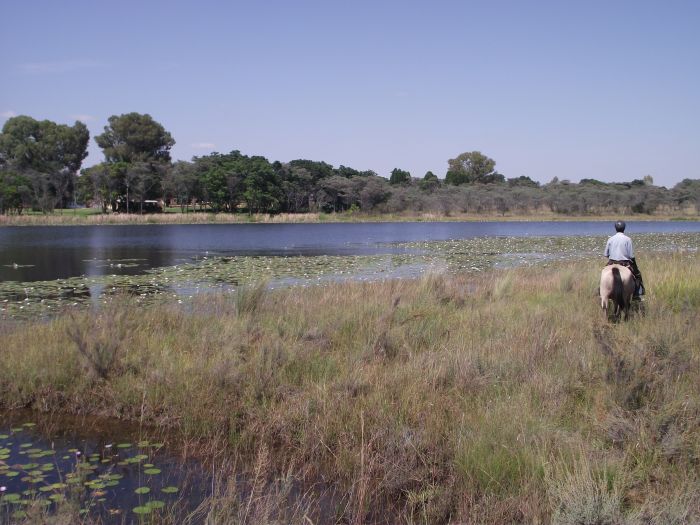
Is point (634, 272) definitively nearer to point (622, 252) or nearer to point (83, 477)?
point (622, 252)

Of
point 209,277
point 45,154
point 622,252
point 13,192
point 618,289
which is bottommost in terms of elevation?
point 209,277

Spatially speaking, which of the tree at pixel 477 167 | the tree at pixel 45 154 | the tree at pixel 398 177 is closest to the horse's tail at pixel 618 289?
the tree at pixel 45 154

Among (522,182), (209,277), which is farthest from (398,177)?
(209,277)

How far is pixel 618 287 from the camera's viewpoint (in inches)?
406

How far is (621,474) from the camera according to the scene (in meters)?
4.64

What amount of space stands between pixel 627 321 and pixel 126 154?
335 ft

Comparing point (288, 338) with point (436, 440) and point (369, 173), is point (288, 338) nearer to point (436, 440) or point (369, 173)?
point (436, 440)

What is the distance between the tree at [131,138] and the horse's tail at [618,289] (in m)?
97.1

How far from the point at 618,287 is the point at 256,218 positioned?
7410 cm

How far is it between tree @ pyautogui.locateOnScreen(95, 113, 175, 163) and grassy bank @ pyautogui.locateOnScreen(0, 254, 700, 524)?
9643 centimetres

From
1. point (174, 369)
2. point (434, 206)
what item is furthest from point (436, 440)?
point (434, 206)

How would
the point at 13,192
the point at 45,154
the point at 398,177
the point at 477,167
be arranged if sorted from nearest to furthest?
the point at 13,192
the point at 45,154
the point at 398,177
the point at 477,167

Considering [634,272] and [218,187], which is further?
[218,187]

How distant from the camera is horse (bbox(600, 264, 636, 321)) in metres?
10.3
